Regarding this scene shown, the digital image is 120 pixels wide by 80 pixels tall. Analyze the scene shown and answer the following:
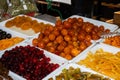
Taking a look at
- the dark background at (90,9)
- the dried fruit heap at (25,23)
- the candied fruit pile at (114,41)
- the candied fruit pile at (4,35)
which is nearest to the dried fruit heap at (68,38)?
the candied fruit pile at (114,41)

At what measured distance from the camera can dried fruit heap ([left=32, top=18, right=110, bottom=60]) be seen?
1601 mm

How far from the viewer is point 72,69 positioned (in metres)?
1.40

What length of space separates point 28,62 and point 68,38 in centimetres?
36

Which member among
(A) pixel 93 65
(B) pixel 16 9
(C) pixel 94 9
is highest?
(B) pixel 16 9

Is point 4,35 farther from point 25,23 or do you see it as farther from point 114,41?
point 114,41

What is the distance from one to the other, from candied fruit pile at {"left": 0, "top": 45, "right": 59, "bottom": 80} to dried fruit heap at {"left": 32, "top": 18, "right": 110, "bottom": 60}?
10 cm

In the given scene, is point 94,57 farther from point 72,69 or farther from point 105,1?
point 105,1

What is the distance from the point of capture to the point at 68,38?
1650mm

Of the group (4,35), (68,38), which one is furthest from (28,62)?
(4,35)

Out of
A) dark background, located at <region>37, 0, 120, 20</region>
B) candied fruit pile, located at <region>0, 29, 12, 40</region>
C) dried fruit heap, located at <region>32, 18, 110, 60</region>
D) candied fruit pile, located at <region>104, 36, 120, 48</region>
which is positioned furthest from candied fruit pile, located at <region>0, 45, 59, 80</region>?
dark background, located at <region>37, 0, 120, 20</region>

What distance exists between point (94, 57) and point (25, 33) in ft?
2.34

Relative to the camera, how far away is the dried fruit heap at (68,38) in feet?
5.25

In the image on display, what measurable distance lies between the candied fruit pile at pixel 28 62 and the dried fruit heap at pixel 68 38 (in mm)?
99

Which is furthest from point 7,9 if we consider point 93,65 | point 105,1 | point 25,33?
point 105,1
